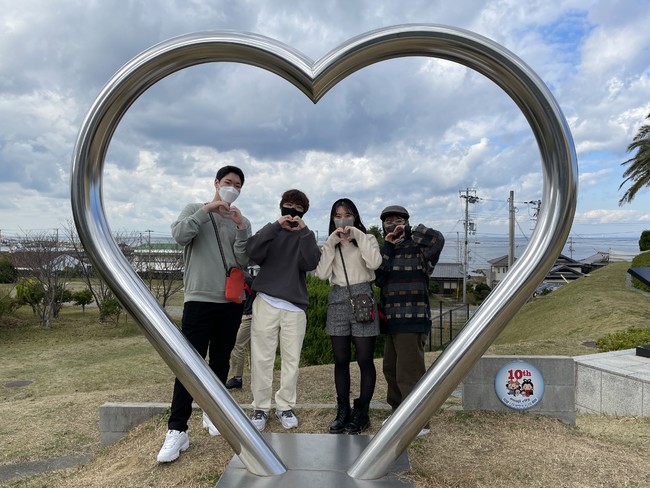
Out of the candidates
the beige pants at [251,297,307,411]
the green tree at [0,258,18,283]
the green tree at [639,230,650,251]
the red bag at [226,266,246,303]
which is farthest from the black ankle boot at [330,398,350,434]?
the green tree at [639,230,650,251]

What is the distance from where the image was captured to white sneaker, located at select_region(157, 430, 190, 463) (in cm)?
329

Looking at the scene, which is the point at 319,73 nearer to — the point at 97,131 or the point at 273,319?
the point at 97,131

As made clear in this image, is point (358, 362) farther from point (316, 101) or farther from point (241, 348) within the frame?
point (241, 348)

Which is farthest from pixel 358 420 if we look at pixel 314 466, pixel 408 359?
pixel 314 466

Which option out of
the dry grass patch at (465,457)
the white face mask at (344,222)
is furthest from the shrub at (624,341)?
the white face mask at (344,222)

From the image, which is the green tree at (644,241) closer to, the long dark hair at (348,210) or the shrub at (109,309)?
the shrub at (109,309)

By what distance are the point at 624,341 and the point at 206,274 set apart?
7.62 m

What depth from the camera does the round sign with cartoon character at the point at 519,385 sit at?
430 cm

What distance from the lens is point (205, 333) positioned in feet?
10.7

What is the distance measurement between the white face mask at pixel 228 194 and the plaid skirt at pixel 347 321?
3.36 ft

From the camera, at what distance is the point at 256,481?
2.55 metres

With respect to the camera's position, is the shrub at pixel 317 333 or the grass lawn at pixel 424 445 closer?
the grass lawn at pixel 424 445

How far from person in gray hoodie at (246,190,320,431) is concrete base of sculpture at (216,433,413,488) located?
59 centimetres

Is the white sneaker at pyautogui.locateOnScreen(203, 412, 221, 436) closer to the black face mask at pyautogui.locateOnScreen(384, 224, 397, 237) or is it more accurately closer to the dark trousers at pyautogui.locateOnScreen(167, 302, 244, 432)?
the dark trousers at pyautogui.locateOnScreen(167, 302, 244, 432)
